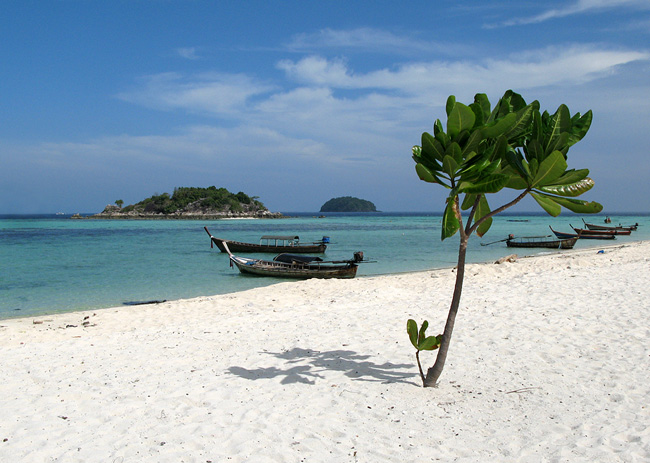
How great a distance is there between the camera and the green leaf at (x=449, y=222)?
3752mm

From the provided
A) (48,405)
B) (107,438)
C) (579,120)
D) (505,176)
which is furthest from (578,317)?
(48,405)

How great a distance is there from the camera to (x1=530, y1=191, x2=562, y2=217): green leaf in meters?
3.99

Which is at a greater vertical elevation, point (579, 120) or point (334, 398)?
point (579, 120)

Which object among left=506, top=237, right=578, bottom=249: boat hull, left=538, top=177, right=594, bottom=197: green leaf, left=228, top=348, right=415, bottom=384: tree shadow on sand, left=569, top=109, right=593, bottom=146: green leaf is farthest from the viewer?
left=506, top=237, right=578, bottom=249: boat hull

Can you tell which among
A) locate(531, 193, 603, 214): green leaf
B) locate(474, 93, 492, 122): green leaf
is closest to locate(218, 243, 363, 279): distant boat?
locate(474, 93, 492, 122): green leaf

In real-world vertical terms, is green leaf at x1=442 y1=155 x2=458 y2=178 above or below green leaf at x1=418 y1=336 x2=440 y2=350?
above

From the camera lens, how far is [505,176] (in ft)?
12.4

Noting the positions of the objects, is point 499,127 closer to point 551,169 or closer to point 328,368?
point 551,169

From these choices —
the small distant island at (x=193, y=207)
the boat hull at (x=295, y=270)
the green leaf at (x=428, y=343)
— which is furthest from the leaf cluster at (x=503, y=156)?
the small distant island at (x=193, y=207)

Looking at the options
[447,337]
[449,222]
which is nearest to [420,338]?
[447,337]

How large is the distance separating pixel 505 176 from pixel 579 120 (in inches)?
50.4

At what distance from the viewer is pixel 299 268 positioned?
18312 millimetres

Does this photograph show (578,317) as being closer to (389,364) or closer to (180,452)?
(389,364)

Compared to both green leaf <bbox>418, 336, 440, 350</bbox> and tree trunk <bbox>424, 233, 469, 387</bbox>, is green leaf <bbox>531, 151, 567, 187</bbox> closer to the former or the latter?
tree trunk <bbox>424, 233, 469, 387</bbox>
